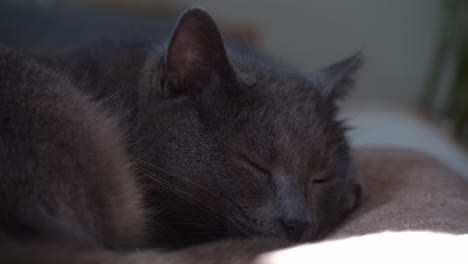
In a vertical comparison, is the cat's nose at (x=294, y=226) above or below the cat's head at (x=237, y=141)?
below

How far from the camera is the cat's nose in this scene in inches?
45.3

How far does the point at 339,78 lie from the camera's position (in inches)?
59.5

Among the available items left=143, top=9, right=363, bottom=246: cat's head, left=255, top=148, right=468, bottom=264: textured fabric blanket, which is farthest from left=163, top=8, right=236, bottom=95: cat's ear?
left=255, top=148, right=468, bottom=264: textured fabric blanket

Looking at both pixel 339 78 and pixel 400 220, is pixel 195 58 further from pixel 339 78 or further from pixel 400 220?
pixel 400 220

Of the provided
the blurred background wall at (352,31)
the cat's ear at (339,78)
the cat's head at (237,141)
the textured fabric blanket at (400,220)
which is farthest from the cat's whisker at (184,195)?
the blurred background wall at (352,31)

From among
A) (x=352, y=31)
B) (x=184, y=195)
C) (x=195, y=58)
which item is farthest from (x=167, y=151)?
(x=352, y=31)

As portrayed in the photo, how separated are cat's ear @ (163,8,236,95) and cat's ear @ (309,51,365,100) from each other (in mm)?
315

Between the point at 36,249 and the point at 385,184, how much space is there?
1021mm

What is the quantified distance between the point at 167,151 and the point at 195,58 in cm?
21

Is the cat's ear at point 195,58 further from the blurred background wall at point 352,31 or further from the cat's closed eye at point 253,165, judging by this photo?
the blurred background wall at point 352,31

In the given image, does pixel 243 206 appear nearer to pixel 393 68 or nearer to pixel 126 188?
pixel 126 188

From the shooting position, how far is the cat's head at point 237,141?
1.19 metres

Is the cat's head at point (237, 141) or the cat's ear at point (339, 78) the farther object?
the cat's ear at point (339, 78)

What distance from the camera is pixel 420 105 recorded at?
3514 millimetres
